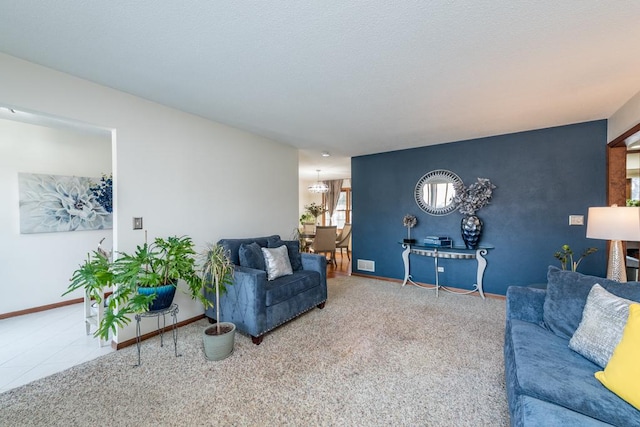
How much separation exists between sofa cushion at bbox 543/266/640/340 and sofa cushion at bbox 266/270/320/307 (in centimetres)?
214

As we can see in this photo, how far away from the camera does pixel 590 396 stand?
1110mm

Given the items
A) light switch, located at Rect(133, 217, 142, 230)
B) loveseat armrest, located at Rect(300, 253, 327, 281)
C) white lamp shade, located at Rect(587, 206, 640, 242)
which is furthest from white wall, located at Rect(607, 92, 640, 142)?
light switch, located at Rect(133, 217, 142, 230)

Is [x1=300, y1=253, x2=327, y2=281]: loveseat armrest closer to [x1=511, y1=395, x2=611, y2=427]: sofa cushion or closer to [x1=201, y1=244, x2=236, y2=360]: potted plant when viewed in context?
[x1=201, y1=244, x2=236, y2=360]: potted plant

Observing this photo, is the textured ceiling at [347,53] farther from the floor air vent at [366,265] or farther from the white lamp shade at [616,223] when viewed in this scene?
the floor air vent at [366,265]

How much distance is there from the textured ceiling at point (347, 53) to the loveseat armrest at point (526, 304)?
1727mm

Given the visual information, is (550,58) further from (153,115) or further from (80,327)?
(80,327)

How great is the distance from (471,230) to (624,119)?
191 centimetres

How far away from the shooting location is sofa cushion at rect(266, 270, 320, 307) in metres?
2.63

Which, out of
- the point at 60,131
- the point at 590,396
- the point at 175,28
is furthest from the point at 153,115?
the point at 590,396

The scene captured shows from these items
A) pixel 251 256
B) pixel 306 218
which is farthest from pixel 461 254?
pixel 306 218

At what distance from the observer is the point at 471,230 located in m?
3.80

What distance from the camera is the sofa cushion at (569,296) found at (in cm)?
156

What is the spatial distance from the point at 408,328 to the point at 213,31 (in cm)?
313

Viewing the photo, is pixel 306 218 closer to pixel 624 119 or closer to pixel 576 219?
pixel 576 219
